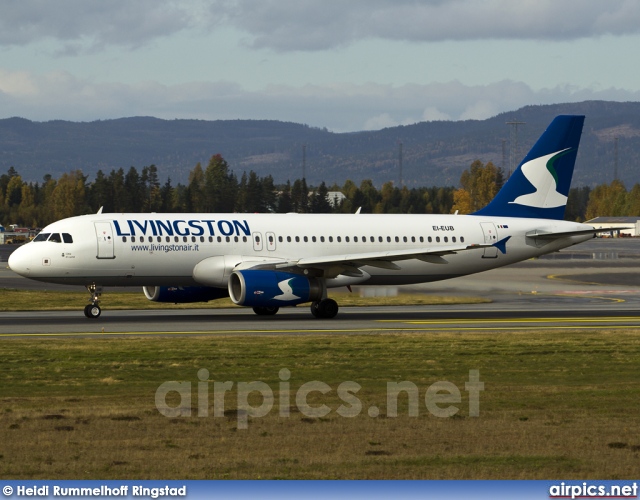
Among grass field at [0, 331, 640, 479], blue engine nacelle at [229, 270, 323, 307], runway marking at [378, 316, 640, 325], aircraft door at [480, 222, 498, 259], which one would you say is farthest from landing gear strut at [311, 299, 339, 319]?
grass field at [0, 331, 640, 479]

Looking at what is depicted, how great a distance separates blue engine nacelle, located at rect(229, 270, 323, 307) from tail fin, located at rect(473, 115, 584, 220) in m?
11.7

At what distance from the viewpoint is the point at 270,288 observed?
132ft

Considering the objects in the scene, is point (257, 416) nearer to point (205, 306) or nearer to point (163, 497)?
point (163, 497)

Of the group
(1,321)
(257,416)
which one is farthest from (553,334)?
(1,321)

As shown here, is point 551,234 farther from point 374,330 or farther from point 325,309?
point 374,330

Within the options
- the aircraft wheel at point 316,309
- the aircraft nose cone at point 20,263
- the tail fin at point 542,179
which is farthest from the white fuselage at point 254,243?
the aircraft wheel at point 316,309

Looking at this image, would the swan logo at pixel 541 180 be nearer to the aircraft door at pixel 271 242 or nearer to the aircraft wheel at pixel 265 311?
the aircraft door at pixel 271 242

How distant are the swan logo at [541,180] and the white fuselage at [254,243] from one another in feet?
3.83

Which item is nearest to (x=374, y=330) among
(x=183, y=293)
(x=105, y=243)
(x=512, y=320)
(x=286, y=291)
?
(x=286, y=291)

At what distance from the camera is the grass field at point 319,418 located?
15.7 metres

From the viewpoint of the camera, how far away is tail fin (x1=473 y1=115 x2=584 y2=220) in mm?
49312

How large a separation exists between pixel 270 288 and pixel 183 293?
16.2 ft

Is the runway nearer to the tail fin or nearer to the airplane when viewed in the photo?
the airplane

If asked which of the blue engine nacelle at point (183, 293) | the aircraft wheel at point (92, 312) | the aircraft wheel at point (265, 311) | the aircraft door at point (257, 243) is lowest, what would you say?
the aircraft wheel at point (265, 311)
